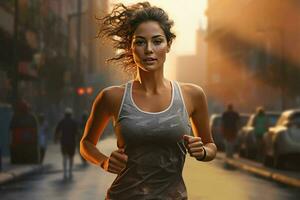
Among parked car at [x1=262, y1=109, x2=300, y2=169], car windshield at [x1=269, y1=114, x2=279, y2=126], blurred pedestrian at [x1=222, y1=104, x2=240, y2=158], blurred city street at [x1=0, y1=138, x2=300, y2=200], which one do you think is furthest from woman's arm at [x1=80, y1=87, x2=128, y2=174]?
car windshield at [x1=269, y1=114, x2=279, y2=126]

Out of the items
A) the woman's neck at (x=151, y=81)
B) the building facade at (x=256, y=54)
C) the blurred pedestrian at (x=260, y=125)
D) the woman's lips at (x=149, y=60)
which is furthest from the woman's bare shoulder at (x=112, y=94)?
the building facade at (x=256, y=54)

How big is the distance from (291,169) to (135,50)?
18.4 meters

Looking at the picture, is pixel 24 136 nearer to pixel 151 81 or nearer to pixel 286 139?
pixel 286 139

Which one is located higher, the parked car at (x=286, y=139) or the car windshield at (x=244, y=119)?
the parked car at (x=286, y=139)

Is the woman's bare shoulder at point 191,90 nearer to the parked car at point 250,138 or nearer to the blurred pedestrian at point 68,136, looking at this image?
the blurred pedestrian at point 68,136

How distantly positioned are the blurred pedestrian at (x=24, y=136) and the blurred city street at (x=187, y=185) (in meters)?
0.88

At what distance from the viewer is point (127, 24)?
4.05 m

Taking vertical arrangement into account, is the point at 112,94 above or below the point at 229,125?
above

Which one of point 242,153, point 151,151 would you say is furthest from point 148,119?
point 242,153

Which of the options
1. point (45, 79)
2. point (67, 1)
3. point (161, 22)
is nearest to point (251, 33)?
point (67, 1)

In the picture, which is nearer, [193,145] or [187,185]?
[193,145]

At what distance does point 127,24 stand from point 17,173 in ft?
54.7

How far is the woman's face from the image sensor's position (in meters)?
3.93

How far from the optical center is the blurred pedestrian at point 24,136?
23.7 m
